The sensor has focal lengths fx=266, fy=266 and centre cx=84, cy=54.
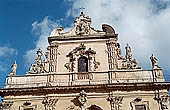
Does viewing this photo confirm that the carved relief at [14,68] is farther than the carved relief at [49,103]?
Yes

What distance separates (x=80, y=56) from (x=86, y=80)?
7.34ft

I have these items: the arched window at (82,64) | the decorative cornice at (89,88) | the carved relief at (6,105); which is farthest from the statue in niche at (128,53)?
the carved relief at (6,105)

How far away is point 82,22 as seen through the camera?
2162cm

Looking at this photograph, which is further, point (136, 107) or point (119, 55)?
point (119, 55)

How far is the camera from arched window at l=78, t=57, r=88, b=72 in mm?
19047

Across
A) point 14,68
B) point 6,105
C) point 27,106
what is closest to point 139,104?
point 27,106

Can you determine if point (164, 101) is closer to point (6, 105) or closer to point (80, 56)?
point (80, 56)

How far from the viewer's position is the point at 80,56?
19609mm

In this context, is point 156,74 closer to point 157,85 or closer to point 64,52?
point 157,85

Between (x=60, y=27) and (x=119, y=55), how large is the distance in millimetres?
5391

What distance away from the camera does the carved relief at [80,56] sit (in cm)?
1894

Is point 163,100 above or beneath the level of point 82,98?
beneath

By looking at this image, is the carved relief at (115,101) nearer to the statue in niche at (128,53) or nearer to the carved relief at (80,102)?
the carved relief at (80,102)

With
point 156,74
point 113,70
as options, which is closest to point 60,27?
point 113,70
